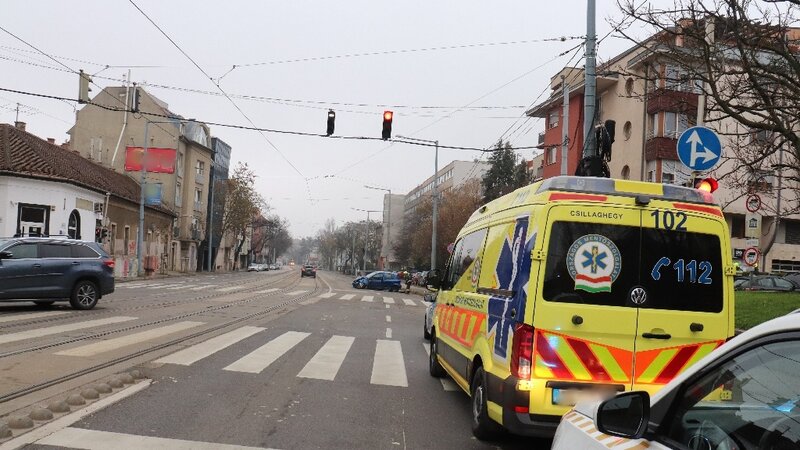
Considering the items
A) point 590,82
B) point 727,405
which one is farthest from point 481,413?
point 590,82

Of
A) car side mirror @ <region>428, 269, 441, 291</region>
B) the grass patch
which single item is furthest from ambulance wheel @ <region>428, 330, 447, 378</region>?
the grass patch

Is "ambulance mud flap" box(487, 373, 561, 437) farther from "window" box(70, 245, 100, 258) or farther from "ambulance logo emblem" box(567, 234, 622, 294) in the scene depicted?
"window" box(70, 245, 100, 258)

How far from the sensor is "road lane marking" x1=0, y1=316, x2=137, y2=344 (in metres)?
9.78

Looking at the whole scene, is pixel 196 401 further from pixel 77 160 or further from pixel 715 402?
pixel 77 160

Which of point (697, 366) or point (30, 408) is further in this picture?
point (30, 408)

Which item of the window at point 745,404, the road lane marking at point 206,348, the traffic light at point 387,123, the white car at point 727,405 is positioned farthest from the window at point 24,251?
the window at point 745,404

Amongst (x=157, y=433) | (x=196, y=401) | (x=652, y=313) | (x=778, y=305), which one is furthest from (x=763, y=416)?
(x=778, y=305)

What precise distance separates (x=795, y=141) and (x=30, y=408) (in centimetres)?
991

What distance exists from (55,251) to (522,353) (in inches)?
527

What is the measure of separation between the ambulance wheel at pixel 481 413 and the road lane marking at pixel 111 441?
1865mm

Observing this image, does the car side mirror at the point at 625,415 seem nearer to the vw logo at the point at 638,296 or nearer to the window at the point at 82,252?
the vw logo at the point at 638,296

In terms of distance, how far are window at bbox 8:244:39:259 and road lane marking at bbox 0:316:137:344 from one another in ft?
8.93

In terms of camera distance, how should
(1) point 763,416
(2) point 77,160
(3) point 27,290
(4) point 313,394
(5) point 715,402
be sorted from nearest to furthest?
(1) point 763,416, (5) point 715,402, (4) point 313,394, (3) point 27,290, (2) point 77,160

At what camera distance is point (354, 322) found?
1652 cm
